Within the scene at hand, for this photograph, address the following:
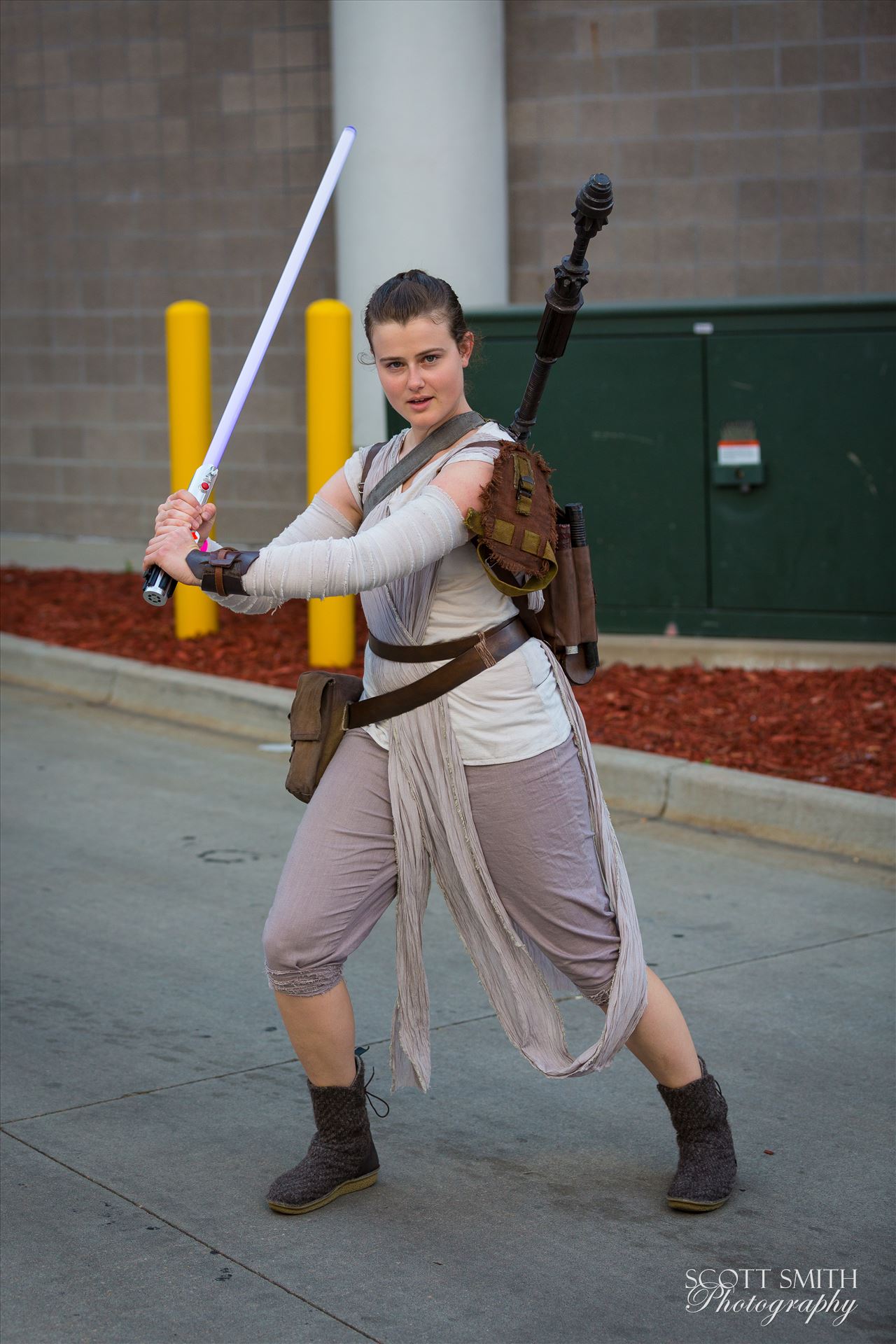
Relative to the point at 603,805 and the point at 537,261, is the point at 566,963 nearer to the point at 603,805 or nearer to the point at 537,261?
the point at 603,805

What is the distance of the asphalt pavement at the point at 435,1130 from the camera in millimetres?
3176

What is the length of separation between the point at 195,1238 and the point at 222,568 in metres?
1.33

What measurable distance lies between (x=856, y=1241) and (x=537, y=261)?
25.8 ft

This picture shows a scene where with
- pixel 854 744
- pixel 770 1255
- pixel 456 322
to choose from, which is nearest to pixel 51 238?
pixel 854 744

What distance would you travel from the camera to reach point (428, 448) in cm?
344

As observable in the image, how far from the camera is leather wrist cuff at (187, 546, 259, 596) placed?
316 centimetres

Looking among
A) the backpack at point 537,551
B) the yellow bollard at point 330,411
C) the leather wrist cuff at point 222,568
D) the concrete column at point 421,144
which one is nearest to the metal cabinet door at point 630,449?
the yellow bollard at point 330,411

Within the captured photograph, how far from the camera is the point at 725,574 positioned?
8.32m

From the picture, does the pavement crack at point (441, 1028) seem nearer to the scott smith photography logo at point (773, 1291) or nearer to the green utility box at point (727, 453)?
the scott smith photography logo at point (773, 1291)

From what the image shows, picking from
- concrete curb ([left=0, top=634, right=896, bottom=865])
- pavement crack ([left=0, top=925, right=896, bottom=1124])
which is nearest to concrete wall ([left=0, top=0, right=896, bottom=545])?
concrete curb ([left=0, top=634, right=896, bottom=865])

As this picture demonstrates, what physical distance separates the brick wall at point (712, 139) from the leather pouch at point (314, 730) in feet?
23.1

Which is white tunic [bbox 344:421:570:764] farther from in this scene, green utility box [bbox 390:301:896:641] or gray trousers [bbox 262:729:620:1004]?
green utility box [bbox 390:301:896:641]

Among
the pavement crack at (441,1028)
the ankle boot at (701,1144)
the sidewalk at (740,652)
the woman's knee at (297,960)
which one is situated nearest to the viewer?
the woman's knee at (297,960)

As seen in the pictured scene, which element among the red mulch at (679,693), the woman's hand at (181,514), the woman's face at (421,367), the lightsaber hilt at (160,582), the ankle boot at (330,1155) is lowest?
the ankle boot at (330,1155)
